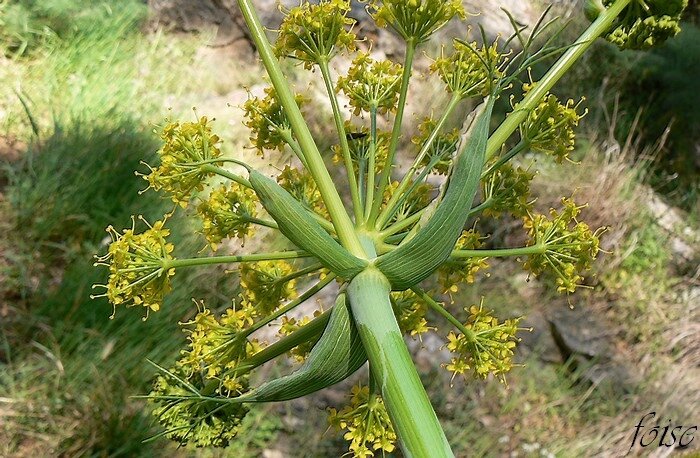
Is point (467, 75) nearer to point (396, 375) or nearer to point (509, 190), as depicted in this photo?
point (509, 190)

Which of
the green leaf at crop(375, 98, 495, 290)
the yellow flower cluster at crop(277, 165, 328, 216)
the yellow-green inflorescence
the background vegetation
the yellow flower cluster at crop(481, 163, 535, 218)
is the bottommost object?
the background vegetation

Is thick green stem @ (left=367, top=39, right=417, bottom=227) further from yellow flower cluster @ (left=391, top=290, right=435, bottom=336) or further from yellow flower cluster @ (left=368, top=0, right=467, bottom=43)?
yellow flower cluster @ (left=391, top=290, right=435, bottom=336)

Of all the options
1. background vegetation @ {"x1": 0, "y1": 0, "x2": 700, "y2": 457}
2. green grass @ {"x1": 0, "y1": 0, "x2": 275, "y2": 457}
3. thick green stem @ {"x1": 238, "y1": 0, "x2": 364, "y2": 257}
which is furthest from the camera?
background vegetation @ {"x1": 0, "y1": 0, "x2": 700, "y2": 457}

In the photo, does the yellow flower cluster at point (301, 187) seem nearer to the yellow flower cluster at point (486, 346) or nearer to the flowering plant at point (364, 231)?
the flowering plant at point (364, 231)

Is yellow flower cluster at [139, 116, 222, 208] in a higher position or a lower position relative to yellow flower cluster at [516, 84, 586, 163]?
higher

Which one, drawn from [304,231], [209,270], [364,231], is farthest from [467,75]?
[209,270]

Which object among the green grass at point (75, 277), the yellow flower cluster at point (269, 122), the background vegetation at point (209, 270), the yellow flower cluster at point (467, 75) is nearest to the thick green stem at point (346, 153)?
the yellow flower cluster at point (269, 122)

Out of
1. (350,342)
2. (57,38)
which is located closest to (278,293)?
(350,342)

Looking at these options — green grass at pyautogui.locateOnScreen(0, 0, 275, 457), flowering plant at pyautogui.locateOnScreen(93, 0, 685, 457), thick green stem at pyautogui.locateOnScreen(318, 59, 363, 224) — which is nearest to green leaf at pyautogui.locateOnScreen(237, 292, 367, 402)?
flowering plant at pyautogui.locateOnScreen(93, 0, 685, 457)
